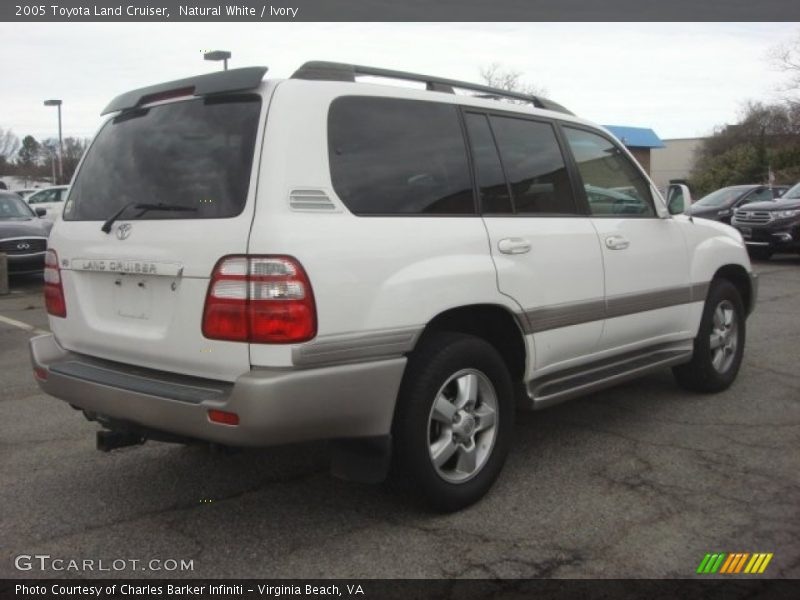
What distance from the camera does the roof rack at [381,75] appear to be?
3281mm

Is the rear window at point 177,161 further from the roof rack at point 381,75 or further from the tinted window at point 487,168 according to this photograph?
the tinted window at point 487,168

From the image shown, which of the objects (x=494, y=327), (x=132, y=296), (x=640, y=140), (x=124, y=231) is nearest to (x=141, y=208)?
(x=124, y=231)

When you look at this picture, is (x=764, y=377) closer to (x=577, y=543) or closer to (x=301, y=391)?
(x=577, y=543)

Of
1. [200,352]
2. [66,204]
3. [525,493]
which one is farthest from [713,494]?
[66,204]

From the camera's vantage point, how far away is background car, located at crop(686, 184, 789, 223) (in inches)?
718

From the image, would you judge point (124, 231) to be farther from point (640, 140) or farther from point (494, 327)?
point (640, 140)

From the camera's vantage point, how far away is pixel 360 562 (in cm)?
307

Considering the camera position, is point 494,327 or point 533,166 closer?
point 494,327

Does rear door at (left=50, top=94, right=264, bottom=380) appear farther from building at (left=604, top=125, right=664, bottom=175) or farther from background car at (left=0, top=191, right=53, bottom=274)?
building at (left=604, top=125, right=664, bottom=175)

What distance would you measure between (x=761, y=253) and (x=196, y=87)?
14.9 metres

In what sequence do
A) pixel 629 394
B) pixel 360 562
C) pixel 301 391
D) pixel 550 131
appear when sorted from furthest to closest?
pixel 629 394, pixel 550 131, pixel 360 562, pixel 301 391

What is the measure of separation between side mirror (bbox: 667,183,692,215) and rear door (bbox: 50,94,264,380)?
3.12 m

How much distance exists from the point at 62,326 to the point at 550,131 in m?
2.75

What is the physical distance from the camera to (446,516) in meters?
3.49
